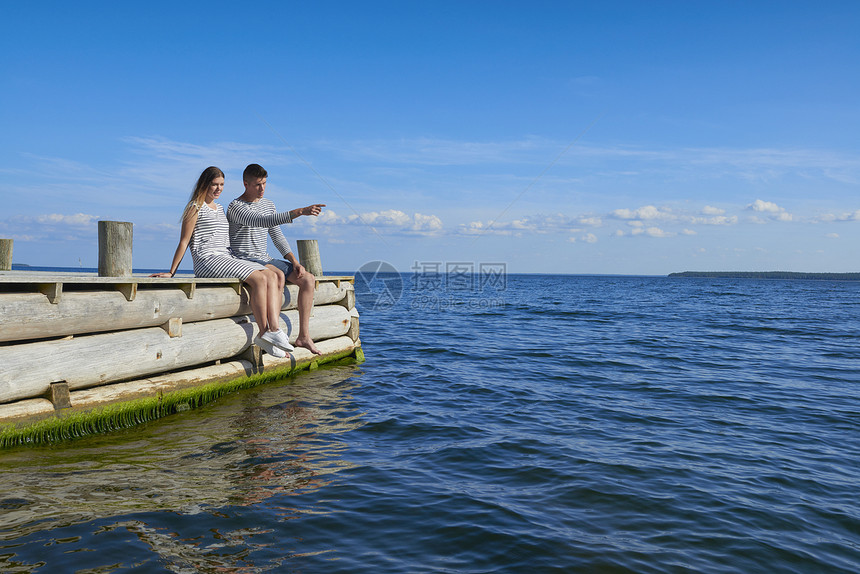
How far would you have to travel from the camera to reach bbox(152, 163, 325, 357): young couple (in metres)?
8.30

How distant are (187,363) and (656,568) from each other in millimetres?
6697

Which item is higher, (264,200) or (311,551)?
(264,200)

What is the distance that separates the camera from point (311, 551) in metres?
4.08

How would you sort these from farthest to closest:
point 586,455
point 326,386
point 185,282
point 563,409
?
point 326,386 < point 563,409 < point 185,282 < point 586,455

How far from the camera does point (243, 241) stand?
920 cm

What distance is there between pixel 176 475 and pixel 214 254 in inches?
164

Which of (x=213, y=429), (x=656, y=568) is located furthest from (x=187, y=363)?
(x=656, y=568)

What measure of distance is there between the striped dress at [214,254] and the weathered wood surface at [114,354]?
0.86 metres

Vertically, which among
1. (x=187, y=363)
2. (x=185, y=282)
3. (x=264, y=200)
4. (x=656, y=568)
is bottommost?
(x=656, y=568)

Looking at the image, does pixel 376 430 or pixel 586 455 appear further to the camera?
pixel 376 430

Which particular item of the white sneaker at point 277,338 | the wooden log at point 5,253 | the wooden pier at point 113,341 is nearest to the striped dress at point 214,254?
the wooden pier at point 113,341

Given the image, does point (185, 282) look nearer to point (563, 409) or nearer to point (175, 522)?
point (175, 522)

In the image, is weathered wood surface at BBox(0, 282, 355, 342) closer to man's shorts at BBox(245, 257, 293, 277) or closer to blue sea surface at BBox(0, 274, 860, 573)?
man's shorts at BBox(245, 257, 293, 277)

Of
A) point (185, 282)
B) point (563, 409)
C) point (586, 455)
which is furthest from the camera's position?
point (563, 409)
